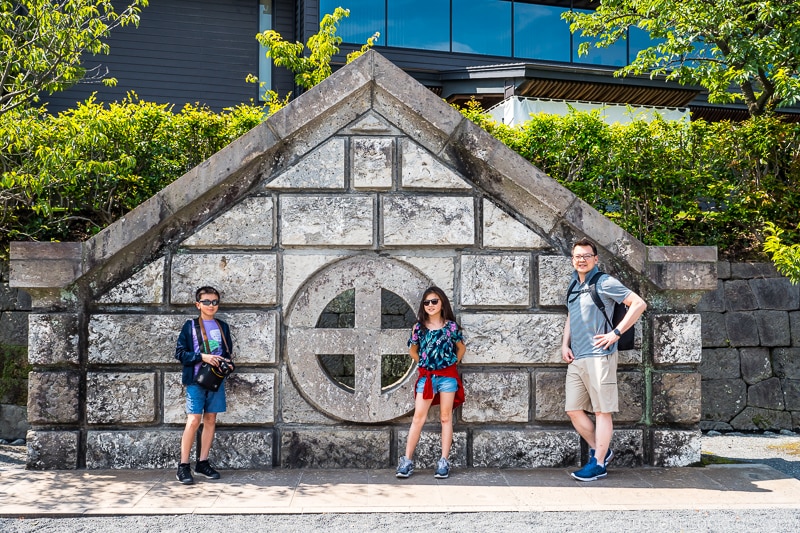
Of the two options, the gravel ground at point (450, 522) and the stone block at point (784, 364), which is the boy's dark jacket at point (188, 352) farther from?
the stone block at point (784, 364)

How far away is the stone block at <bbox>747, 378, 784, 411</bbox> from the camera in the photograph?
7.69m

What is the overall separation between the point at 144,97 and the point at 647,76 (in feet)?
30.3

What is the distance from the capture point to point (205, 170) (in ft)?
17.9

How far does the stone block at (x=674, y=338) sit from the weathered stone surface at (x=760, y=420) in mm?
2548

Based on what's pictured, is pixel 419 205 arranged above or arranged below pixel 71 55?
below

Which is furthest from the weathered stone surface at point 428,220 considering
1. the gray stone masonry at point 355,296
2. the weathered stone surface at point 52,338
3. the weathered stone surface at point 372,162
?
the weathered stone surface at point 52,338

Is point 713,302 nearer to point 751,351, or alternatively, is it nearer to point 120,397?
point 751,351

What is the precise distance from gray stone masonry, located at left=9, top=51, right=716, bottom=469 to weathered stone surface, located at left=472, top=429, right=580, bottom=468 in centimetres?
2

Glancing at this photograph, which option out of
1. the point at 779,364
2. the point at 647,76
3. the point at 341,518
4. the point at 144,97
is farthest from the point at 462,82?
the point at 341,518

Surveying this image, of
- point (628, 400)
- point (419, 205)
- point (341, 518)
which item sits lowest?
point (341, 518)

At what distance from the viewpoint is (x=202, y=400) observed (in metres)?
5.18

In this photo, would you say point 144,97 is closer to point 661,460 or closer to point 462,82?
point 462,82

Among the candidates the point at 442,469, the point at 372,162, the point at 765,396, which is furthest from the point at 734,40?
the point at 442,469

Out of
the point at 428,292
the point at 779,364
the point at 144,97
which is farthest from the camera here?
the point at 144,97
